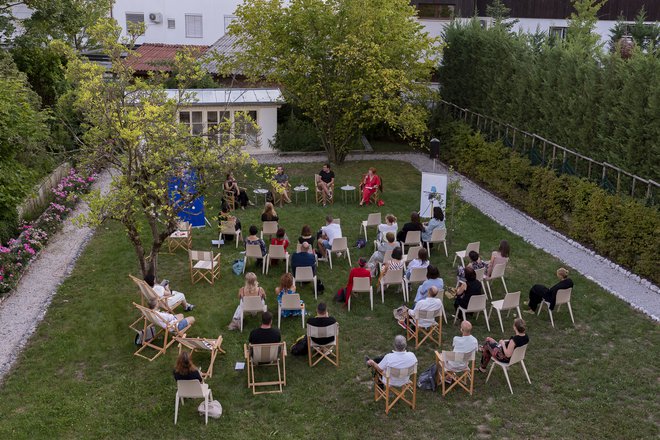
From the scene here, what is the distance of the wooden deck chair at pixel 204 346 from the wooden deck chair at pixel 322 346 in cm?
144

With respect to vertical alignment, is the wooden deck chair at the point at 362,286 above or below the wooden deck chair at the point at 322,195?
below

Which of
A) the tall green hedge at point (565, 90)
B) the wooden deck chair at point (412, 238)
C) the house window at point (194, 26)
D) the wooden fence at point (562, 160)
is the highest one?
the house window at point (194, 26)

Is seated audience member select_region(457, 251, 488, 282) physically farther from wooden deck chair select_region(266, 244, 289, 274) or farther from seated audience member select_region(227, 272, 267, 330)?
seated audience member select_region(227, 272, 267, 330)

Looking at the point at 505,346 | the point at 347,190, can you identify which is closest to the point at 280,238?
the point at 505,346

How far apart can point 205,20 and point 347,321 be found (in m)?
37.0

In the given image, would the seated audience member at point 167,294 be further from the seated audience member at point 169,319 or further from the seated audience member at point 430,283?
the seated audience member at point 430,283

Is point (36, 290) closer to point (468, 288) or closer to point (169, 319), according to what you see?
point (169, 319)

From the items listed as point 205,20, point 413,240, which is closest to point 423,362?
point 413,240

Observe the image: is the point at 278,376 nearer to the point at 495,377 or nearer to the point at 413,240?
the point at 495,377

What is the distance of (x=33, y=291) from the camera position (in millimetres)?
13188

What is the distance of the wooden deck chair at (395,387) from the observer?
9250mm

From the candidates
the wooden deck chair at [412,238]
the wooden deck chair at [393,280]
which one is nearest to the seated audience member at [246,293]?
the wooden deck chair at [393,280]

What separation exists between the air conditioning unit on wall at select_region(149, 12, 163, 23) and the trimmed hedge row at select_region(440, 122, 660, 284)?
2740 cm

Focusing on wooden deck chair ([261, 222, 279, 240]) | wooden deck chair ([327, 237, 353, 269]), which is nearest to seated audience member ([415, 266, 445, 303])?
wooden deck chair ([327, 237, 353, 269])
